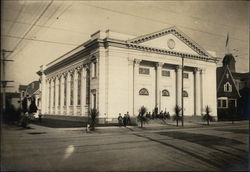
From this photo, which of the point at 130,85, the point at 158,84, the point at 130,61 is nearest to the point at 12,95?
the point at 130,85

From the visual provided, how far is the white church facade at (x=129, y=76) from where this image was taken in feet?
109

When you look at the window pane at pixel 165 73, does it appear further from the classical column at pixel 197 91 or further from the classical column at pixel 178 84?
the classical column at pixel 197 91

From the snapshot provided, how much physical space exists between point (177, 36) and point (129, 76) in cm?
996

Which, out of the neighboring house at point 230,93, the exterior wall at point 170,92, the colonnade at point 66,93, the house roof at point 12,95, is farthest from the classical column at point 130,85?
the house roof at point 12,95

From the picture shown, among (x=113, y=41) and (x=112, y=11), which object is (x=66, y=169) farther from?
(x=113, y=41)

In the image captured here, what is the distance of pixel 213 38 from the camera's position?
1678 centimetres

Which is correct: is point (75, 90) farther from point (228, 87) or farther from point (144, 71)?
point (228, 87)

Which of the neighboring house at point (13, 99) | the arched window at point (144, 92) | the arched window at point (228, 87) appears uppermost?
the arched window at point (228, 87)

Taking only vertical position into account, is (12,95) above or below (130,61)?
below

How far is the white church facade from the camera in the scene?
3331cm

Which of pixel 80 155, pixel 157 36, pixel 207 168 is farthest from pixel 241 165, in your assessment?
pixel 157 36

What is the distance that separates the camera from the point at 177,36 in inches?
1516

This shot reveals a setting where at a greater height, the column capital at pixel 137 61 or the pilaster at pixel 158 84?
the column capital at pixel 137 61

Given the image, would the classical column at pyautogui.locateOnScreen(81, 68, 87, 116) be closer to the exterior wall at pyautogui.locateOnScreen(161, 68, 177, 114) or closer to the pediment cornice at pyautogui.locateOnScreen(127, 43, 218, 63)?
the pediment cornice at pyautogui.locateOnScreen(127, 43, 218, 63)
